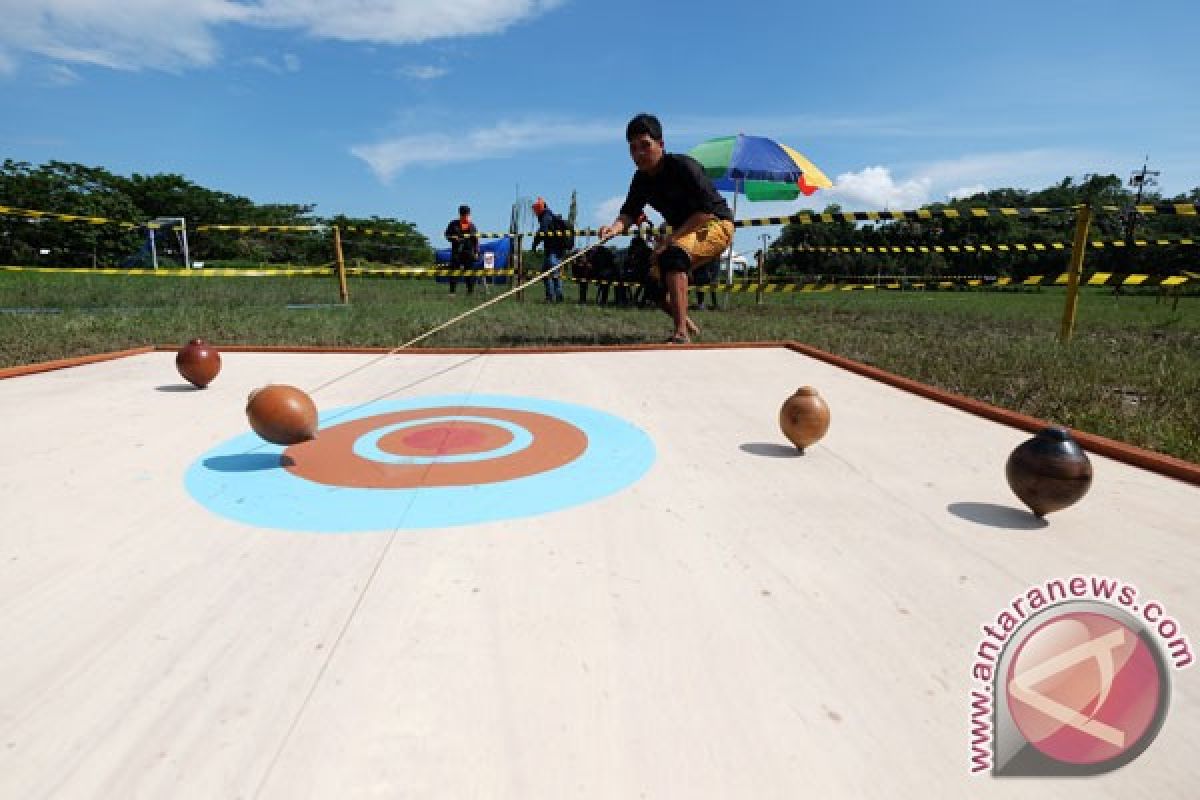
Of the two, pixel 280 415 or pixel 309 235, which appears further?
pixel 309 235

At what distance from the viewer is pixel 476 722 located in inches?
45.2

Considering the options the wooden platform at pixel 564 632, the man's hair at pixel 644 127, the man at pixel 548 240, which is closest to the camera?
the wooden platform at pixel 564 632

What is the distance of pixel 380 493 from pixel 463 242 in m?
11.9

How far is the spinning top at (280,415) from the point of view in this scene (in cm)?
248

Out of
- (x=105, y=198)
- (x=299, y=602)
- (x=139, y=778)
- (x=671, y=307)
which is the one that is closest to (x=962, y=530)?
(x=299, y=602)

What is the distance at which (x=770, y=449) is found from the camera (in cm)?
281

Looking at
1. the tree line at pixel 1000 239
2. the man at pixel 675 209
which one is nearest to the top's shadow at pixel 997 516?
the man at pixel 675 209

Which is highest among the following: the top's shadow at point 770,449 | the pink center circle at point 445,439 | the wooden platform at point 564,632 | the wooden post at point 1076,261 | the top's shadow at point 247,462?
the wooden post at point 1076,261

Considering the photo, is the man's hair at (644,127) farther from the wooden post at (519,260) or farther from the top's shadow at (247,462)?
the wooden post at (519,260)

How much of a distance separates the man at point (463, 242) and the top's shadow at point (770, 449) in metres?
10.9

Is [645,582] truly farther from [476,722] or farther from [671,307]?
[671,307]

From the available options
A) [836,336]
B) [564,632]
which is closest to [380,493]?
[564,632]

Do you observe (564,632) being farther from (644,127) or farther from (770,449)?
(644,127)

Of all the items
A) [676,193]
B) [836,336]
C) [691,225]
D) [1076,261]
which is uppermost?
[676,193]
